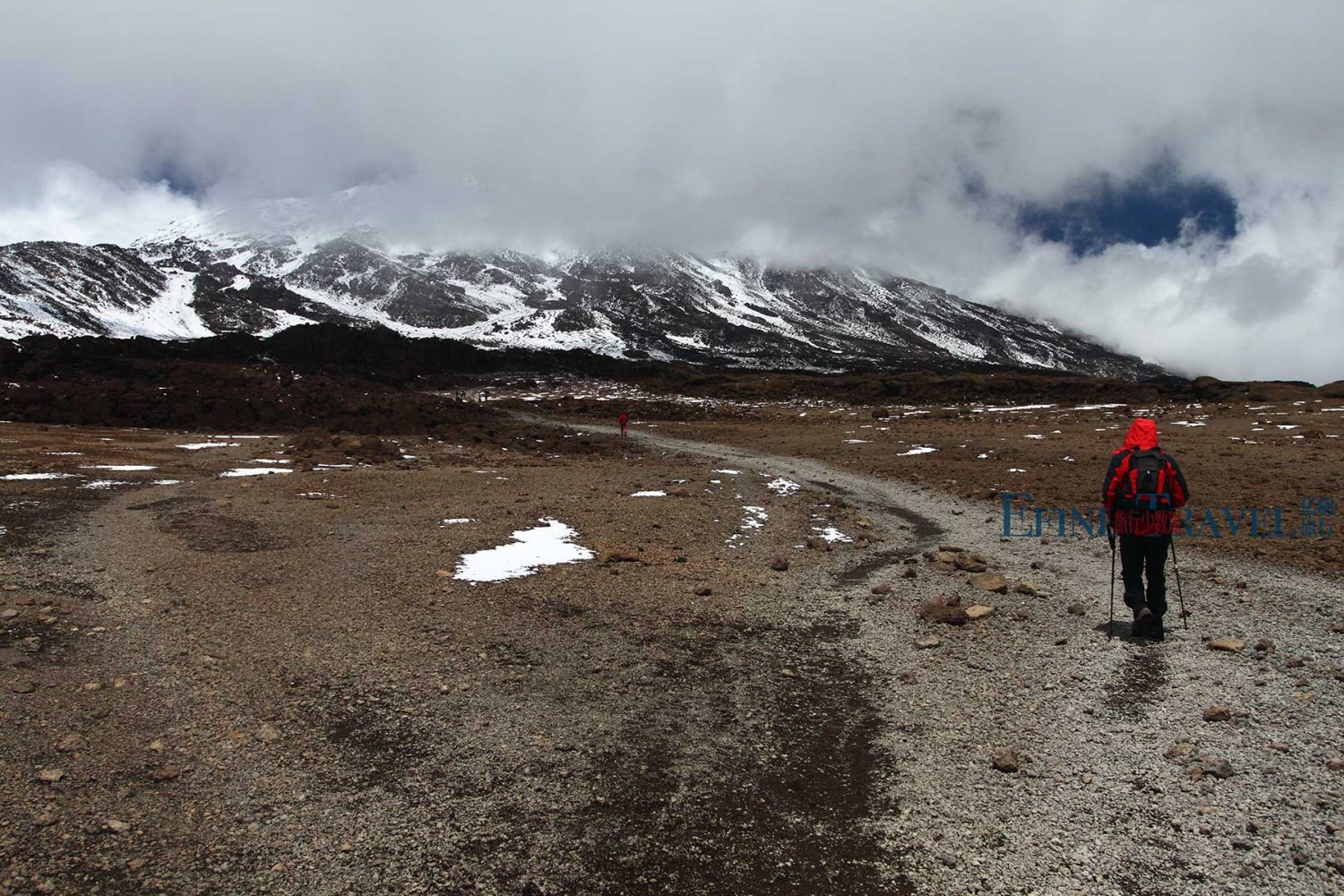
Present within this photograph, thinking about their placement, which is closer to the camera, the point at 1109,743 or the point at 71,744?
the point at 71,744

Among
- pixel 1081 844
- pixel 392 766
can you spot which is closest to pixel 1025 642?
pixel 1081 844

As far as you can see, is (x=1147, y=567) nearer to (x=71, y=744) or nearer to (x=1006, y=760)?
(x=1006, y=760)

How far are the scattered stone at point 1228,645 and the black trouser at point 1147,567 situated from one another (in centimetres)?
53

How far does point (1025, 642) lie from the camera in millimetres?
8398

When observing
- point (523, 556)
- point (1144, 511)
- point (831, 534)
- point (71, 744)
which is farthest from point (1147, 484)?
point (71, 744)

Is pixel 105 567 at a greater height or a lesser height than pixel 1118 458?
lesser

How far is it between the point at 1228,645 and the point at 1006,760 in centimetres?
413

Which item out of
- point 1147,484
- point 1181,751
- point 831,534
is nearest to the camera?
point 1181,751

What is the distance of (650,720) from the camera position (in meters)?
6.40

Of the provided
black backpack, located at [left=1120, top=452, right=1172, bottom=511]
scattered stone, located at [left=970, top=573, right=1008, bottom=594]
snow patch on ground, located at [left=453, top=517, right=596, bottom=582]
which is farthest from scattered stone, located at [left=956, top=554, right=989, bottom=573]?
snow patch on ground, located at [left=453, top=517, right=596, bottom=582]

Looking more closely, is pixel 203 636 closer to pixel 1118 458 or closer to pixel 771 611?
pixel 771 611

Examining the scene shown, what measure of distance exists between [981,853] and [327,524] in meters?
13.1

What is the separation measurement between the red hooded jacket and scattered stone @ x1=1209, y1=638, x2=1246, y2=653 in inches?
48.2

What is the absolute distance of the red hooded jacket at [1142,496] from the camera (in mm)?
8117
